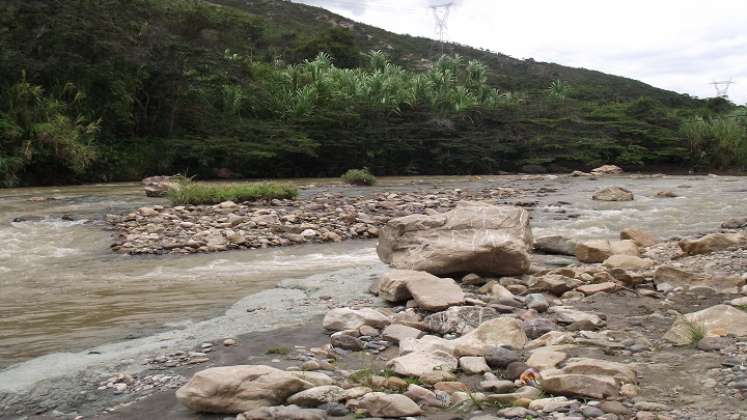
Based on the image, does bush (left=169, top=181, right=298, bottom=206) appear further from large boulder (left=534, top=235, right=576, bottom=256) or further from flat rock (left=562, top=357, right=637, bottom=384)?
flat rock (left=562, top=357, right=637, bottom=384)

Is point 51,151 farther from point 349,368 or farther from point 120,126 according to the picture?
point 349,368

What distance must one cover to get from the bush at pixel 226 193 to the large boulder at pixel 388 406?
43.0 ft

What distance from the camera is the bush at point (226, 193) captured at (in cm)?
1605

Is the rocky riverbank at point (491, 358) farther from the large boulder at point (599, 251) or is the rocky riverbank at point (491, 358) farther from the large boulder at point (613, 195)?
the large boulder at point (613, 195)

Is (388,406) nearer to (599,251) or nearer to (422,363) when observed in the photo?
(422,363)

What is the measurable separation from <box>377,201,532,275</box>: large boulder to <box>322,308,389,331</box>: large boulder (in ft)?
6.76

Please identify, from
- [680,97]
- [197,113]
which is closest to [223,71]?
[197,113]

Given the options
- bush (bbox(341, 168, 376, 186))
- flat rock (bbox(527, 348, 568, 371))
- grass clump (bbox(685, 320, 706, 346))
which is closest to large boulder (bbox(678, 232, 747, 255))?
grass clump (bbox(685, 320, 706, 346))

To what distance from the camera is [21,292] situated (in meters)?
8.22

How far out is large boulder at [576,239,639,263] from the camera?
8.68 metres

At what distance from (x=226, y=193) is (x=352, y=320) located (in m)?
11.5

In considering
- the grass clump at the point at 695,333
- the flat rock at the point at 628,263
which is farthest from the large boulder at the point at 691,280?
the grass clump at the point at 695,333

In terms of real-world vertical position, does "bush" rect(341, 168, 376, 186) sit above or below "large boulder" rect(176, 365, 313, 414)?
below

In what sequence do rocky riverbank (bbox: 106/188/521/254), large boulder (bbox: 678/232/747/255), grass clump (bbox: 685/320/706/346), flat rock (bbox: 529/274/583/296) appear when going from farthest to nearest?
rocky riverbank (bbox: 106/188/521/254) < large boulder (bbox: 678/232/747/255) < flat rock (bbox: 529/274/583/296) < grass clump (bbox: 685/320/706/346)
